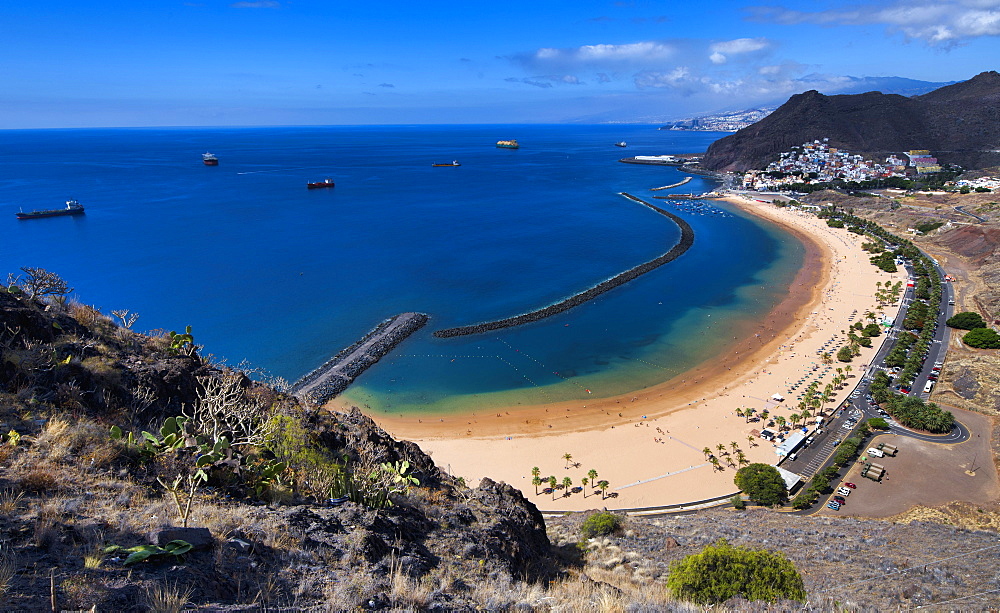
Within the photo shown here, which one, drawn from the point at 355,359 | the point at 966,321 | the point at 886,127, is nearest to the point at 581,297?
the point at 355,359

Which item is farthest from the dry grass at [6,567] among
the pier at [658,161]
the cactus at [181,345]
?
the pier at [658,161]

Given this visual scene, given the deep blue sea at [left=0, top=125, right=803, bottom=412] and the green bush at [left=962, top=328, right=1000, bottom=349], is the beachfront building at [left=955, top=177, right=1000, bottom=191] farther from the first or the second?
the green bush at [left=962, top=328, right=1000, bottom=349]

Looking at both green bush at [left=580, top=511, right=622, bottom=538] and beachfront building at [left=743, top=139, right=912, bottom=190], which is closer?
green bush at [left=580, top=511, right=622, bottom=538]

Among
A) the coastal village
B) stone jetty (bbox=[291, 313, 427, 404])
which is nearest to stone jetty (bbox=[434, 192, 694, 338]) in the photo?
stone jetty (bbox=[291, 313, 427, 404])

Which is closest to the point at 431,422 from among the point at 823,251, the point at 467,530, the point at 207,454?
the point at 467,530

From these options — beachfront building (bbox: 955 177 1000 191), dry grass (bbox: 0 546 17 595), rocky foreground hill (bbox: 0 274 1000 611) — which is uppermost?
beachfront building (bbox: 955 177 1000 191)

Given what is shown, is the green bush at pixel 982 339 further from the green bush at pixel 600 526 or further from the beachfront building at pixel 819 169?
the beachfront building at pixel 819 169

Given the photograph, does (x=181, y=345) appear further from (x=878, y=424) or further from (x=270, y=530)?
(x=878, y=424)
